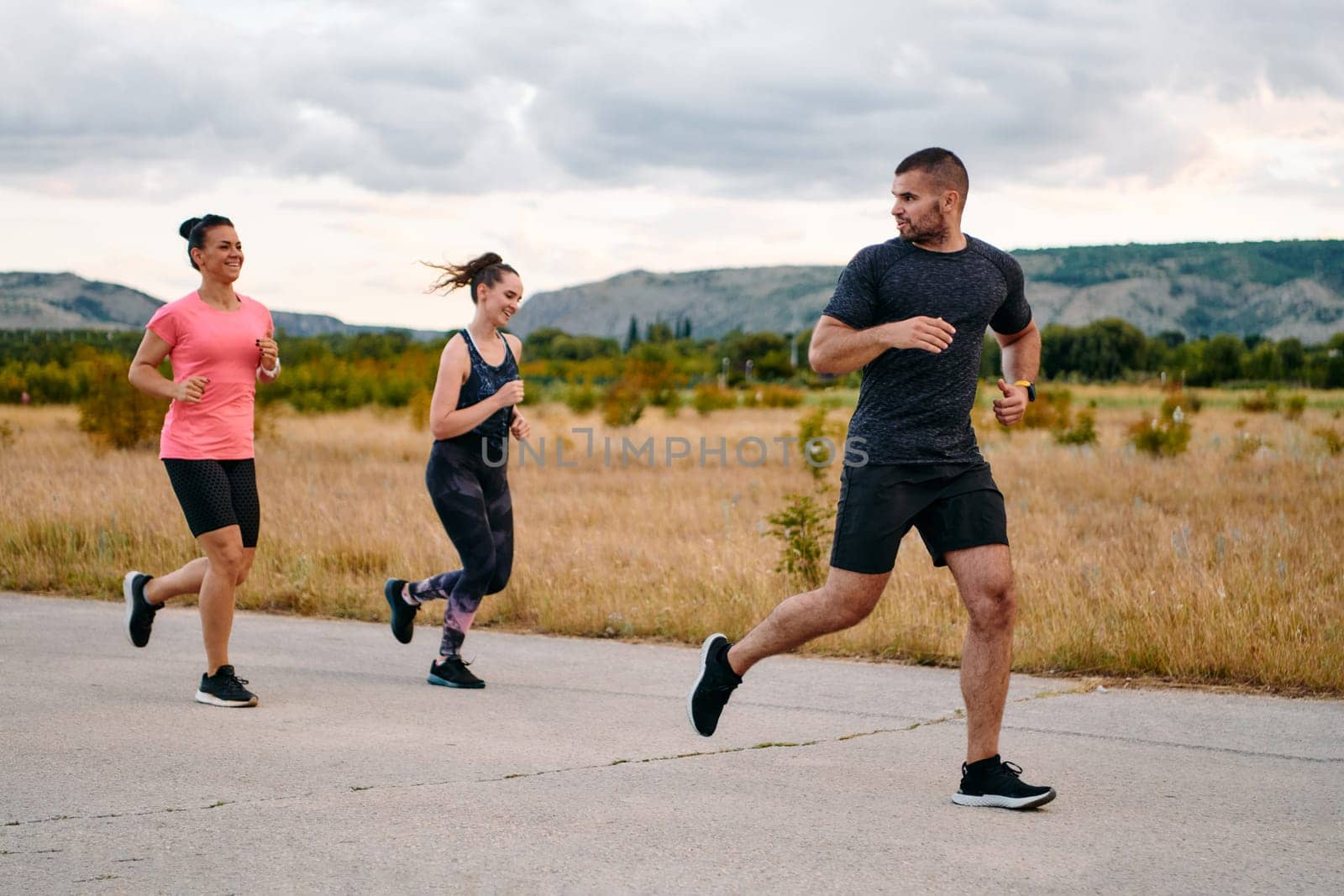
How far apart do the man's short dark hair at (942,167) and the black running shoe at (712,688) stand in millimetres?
1824

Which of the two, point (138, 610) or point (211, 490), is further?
point (138, 610)

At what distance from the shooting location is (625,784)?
4.77 meters

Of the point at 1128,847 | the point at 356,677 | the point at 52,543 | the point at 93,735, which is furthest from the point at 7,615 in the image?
the point at 1128,847

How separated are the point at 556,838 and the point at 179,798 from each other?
1334 millimetres

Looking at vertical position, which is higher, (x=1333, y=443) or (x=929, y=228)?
(x=929, y=228)

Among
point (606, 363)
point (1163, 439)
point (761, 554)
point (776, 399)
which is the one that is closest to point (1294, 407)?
point (1163, 439)

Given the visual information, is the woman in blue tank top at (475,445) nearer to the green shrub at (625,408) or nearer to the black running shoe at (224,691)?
the black running shoe at (224,691)

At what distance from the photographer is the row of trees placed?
43.7 meters

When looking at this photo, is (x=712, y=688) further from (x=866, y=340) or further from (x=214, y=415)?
(x=214, y=415)

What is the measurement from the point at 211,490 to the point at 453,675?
1451 millimetres

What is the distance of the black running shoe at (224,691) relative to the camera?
6.12m

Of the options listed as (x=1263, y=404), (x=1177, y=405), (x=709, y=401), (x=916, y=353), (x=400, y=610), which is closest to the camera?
(x=916, y=353)

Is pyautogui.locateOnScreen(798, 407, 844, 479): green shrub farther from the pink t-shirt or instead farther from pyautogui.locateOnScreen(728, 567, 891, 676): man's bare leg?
pyautogui.locateOnScreen(728, 567, 891, 676): man's bare leg

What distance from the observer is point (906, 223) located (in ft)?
15.3
